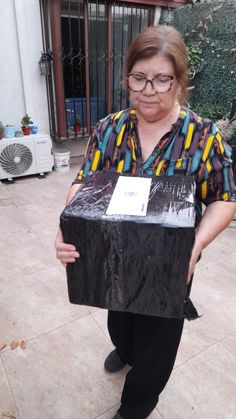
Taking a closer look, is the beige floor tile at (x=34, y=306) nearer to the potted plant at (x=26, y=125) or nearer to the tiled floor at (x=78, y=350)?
the tiled floor at (x=78, y=350)

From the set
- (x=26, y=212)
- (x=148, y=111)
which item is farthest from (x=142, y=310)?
(x=26, y=212)

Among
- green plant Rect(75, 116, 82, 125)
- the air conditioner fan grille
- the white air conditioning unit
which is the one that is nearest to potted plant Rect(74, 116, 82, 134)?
green plant Rect(75, 116, 82, 125)

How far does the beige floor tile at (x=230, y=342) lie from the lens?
4.83 ft

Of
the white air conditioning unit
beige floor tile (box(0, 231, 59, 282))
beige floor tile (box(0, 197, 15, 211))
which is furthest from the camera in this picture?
the white air conditioning unit

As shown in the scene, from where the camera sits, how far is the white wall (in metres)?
3.12

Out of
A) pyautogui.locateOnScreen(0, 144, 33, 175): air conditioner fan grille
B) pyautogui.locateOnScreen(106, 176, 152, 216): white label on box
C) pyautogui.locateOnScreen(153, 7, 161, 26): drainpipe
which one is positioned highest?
pyautogui.locateOnScreen(153, 7, 161, 26): drainpipe

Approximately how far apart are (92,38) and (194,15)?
1322 mm

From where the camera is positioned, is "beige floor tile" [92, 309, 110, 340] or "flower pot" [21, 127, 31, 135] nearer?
"beige floor tile" [92, 309, 110, 340]

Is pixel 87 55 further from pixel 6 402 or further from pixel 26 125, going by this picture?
pixel 6 402

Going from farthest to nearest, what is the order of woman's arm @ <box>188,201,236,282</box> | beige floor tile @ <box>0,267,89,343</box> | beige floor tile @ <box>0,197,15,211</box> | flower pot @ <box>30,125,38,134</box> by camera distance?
flower pot @ <box>30,125,38,134</box> < beige floor tile @ <box>0,197,15,211</box> < beige floor tile @ <box>0,267,89,343</box> < woman's arm @ <box>188,201,236,282</box>

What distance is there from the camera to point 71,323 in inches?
63.3

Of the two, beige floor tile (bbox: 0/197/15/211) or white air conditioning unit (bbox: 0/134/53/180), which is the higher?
white air conditioning unit (bbox: 0/134/53/180)

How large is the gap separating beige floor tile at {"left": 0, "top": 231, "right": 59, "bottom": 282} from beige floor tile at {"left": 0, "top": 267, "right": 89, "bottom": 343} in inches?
3.2

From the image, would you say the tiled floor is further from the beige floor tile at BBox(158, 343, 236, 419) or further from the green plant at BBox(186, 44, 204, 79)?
the green plant at BBox(186, 44, 204, 79)
